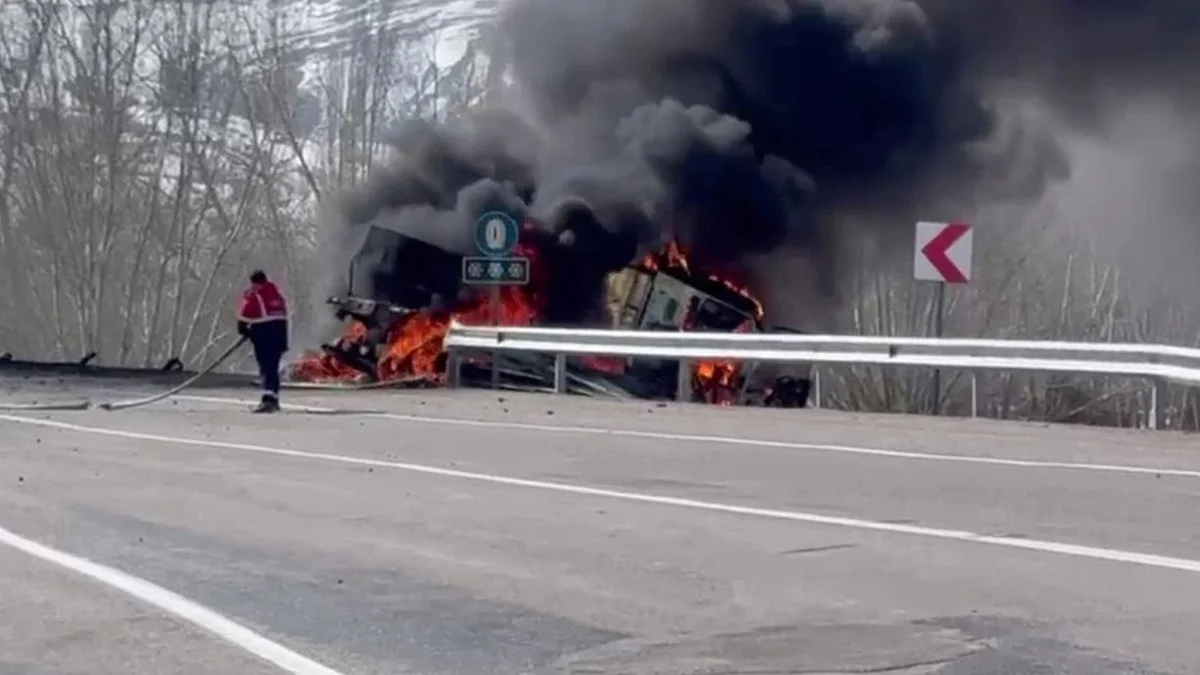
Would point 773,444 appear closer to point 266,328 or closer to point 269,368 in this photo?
point 269,368

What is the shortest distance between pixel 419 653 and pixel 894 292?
1475 inches

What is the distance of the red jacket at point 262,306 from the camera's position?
65.9ft

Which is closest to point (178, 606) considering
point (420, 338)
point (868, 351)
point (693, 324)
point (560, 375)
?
point (868, 351)

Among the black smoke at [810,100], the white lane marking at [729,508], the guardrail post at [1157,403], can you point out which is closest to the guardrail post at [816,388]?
the black smoke at [810,100]

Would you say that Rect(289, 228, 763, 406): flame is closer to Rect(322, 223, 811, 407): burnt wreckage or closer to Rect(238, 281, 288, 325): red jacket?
Rect(322, 223, 811, 407): burnt wreckage

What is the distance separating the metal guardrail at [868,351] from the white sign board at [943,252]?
787mm

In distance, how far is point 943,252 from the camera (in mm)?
20562

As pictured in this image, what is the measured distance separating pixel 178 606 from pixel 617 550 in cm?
229

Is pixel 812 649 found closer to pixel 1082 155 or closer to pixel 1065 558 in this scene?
pixel 1065 558

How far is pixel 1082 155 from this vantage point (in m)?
32.5

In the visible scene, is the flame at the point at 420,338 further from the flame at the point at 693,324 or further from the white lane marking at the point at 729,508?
the white lane marking at the point at 729,508

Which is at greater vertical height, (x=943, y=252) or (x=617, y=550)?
(x=943, y=252)

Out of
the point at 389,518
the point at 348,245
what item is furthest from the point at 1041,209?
the point at 389,518

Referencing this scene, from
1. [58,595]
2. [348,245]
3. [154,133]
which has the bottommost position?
[58,595]
